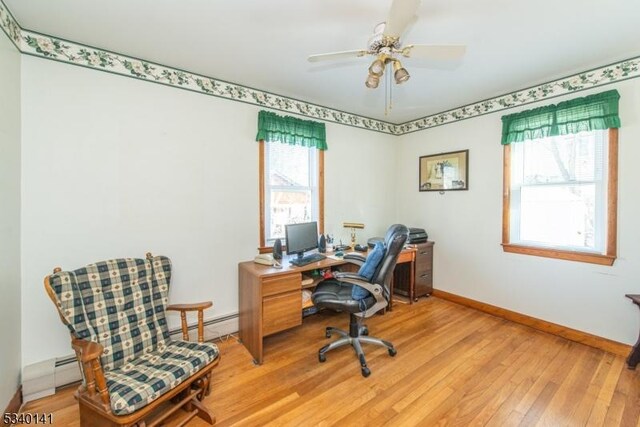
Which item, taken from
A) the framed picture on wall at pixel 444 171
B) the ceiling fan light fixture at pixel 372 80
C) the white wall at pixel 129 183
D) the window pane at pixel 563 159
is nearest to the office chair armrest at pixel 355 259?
the white wall at pixel 129 183

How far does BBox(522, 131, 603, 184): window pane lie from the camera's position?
8.15ft

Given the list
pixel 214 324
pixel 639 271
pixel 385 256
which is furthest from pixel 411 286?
pixel 214 324

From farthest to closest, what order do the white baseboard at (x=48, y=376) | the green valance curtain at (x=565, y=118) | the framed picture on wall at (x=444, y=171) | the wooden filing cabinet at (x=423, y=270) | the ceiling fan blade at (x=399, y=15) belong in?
the wooden filing cabinet at (x=423, y=270) < the framed picture on wall at (x=444, y=171) < the green valance curtain at (x=565, y=118) < the white baseboard at (x=48, y=376) < the ceiling fan blade at (x=399, y=15)

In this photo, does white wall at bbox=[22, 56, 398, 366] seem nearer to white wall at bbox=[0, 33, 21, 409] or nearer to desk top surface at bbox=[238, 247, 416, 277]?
white wall at bbox=[0, 33, 21, 409]

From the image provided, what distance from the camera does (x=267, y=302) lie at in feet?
7.34

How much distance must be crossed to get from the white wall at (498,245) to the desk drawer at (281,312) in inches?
89.3

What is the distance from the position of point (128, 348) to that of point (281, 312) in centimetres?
107

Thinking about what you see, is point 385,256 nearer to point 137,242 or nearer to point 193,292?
point 193,292

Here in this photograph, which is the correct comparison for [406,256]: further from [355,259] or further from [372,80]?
[372,80]

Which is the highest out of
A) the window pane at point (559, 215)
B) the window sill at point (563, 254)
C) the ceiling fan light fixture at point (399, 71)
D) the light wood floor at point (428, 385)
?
the ceiling fan light fixture at point (399, 71)

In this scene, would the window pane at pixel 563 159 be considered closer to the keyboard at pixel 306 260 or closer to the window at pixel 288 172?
the window at pixel 288 172

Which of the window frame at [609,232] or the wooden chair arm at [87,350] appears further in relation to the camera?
the window frame at [609,232]

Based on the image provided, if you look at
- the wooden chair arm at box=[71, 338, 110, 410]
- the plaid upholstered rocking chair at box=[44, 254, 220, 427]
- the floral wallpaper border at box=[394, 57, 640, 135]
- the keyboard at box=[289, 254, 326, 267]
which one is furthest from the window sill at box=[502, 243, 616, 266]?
the wooden chair arm at box=[71, 338, 110, 410]

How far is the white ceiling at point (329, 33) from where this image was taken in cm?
164
